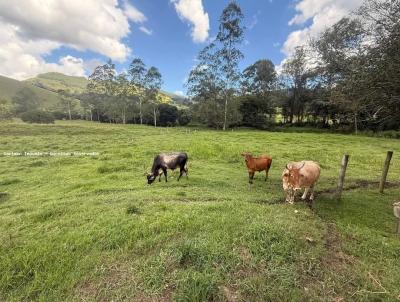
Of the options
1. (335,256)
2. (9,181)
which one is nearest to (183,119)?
(9,181)

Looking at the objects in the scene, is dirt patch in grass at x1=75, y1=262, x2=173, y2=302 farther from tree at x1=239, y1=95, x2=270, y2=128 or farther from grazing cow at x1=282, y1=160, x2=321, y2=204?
tree at x1=239, y1=95, x2=270, y2=128

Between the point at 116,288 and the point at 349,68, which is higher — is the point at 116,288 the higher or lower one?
the lower one

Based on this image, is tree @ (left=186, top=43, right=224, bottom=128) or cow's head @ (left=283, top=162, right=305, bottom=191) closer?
cow's head @ (left=283, top=162, right=305, bottom=191)

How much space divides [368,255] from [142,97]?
67.6 meters

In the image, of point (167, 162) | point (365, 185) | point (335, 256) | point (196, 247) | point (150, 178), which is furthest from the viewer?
point (365, 185)

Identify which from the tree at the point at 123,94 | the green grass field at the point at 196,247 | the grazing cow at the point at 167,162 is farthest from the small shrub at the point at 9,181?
the tree at the point at 123,94

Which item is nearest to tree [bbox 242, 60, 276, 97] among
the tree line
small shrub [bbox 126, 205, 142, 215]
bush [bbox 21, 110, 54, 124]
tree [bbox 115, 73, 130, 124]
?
the tree line

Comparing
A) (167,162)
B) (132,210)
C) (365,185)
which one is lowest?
(365,185)

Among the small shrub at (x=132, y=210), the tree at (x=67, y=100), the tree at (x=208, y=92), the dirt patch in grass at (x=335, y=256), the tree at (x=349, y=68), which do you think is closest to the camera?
the dirt patch in grass at (x=335, y=256)

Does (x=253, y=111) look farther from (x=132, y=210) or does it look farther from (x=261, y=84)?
(x=132, y=210)

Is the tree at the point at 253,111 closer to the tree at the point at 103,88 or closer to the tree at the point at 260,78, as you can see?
the tree at the point at 260,78

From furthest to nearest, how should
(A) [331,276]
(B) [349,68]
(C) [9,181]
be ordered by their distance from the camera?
1. (C) [9,181]
2. (B) [349,68]
3. (A) [331,276]

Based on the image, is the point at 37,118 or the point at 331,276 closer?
the point at 331,276

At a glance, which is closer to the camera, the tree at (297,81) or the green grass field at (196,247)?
the green grass field at (196,247)
